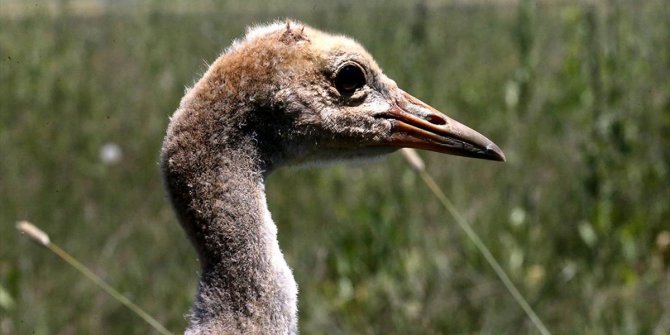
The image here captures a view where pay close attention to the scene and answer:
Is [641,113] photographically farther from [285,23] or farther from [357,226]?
[285,23]

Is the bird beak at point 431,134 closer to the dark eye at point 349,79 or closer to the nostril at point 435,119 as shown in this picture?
the nostril at point 435,119

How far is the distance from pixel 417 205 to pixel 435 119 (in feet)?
11.3

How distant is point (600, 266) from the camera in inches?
239

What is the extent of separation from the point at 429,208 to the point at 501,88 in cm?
310

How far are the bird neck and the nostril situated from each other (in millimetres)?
693

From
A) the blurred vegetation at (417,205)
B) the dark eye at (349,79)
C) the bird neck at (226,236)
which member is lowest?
the bird neck at (226,236)

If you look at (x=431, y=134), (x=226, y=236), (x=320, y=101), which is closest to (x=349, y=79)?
(x=320, y=101)

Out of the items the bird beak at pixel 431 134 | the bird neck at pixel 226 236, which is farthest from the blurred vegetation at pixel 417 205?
the bird neck at pixel 226 236

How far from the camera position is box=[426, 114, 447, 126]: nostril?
344 centimetres

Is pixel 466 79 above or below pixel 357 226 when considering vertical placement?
above

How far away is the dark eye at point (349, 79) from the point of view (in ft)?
10.6

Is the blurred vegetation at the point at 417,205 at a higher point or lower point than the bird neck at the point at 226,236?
higher

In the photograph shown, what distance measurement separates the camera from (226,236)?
297 cm

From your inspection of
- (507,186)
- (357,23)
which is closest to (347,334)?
(507,186)
